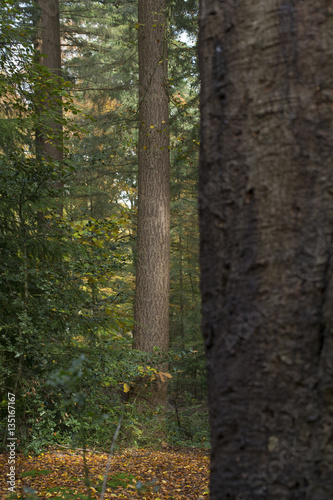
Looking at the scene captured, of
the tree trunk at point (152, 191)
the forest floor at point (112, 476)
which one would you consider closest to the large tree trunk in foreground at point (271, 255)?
the forest floor at point (112, 476)

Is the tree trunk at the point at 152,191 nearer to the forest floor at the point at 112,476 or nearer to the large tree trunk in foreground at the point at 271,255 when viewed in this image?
the forest floor at the point at 112,476

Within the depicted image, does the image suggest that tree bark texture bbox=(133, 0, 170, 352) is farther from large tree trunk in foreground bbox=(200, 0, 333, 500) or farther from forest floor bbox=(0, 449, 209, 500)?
large tree trunk in foreground bbox=(200, 0, 333, 500)

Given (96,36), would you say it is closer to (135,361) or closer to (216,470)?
(135,361)

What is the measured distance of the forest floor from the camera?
3562mm

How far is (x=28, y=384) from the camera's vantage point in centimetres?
502

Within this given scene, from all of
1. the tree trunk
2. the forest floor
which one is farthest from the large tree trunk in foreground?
the tree trunk

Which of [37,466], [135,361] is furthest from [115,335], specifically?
[37,466]

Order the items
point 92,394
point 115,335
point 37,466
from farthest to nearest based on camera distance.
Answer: point 115,335, point 92,394, point 37,466

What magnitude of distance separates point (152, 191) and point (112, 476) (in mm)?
4907

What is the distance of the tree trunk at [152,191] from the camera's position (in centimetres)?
744

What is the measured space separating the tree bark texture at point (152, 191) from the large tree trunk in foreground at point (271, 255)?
20.2 ft

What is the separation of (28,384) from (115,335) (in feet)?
4.25

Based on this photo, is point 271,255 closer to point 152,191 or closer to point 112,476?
point 112,476

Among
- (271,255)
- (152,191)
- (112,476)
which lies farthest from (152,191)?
(271,255)
